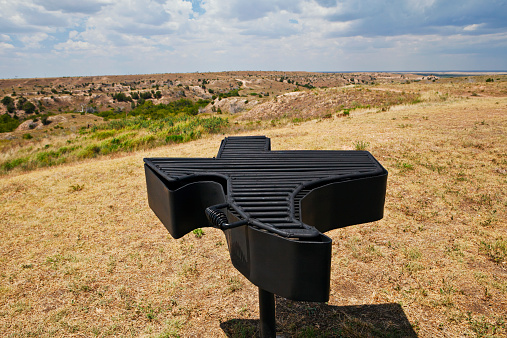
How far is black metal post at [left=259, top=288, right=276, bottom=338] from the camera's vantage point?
2844mm

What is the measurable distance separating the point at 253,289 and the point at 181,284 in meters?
0.99

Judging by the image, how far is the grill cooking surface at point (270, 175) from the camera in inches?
80.9

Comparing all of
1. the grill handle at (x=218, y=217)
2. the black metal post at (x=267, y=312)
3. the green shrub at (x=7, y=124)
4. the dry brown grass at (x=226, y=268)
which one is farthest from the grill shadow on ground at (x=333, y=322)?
the green shrub at (x=7, y=124)

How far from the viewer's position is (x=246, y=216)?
201 centimetres

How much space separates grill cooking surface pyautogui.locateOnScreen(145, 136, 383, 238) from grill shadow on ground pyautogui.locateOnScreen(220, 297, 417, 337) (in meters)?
1.71

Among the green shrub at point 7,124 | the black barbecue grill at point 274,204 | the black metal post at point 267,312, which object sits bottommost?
the green shrub at point 7,124

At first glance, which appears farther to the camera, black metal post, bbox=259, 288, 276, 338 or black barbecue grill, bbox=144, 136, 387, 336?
black metal post, bbox=259, 288, 276, 338

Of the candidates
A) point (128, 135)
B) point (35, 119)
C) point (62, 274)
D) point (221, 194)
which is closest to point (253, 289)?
point (221, 194)

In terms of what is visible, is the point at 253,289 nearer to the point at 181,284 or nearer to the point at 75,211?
the point at 181,284

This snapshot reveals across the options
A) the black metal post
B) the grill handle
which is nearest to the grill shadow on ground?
the black metal post

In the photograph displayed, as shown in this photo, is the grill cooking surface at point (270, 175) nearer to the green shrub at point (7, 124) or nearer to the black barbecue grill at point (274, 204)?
the black barbecue grill at point (274, 204)

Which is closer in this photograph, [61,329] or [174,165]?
[174,165]

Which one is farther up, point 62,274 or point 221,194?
point 221,194

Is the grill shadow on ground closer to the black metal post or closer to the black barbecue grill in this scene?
the black metal post
